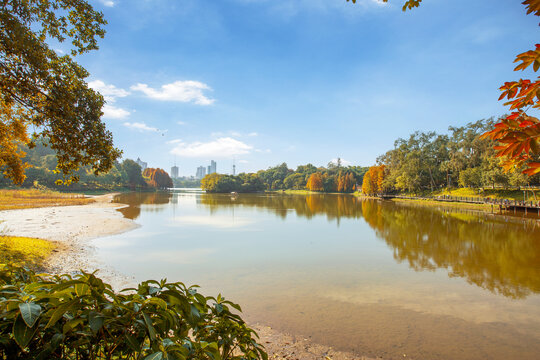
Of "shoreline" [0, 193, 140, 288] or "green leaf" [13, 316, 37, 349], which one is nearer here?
"green leaf" [13, 316, 37, 349]

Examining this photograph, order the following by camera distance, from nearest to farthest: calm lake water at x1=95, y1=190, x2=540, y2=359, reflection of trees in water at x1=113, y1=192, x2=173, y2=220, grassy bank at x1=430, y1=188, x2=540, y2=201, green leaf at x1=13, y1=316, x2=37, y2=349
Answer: green leaf at x1=13, y1=316, x2=37, y2=349 → calm lake water at x1=95, y1=190, x2=540, y2=359 → reflection of trees in water at x1=113, y1=192, x2=173, y2=220 → grassy bank at x1=430, y1=188, x2=540, y2=201

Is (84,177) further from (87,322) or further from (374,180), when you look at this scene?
(87,322)

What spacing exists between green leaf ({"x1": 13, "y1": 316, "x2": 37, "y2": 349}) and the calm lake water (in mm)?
6038

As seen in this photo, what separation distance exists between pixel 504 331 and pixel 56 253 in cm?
1546

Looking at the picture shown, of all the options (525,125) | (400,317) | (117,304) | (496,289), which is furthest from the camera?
(496,289)

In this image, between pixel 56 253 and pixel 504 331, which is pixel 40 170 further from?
pixel 504 331

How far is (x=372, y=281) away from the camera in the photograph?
392 inches

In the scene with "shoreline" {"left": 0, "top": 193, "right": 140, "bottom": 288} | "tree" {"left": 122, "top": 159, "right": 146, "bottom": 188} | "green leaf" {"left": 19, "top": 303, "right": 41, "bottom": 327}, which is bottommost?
"shoreline" {"left": 0, "top": 193, "right": 140, "bottom": 288}

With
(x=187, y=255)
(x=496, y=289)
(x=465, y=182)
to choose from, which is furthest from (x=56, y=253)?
(x=465, y=182)

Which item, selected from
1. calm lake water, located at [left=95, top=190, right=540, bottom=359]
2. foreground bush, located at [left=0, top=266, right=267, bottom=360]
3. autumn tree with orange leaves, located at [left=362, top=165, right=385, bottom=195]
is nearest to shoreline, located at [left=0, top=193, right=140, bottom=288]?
calm lake water, located at [left=95, top=190, right=540, bottom=359]

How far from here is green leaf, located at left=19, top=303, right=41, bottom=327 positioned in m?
1.01

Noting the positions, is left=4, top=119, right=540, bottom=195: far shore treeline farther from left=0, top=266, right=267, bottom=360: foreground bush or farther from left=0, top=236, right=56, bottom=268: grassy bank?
left=0, top=266, right=267, bottom=360: foreground bush

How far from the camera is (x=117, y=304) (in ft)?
4.17

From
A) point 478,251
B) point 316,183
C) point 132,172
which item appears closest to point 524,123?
point 478,251
